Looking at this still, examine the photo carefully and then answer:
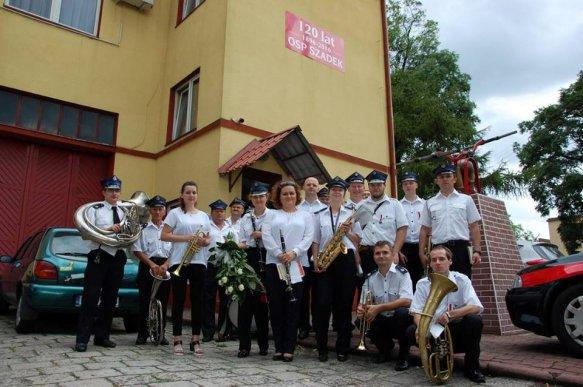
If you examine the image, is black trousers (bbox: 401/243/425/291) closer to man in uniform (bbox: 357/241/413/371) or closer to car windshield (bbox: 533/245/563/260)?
man in uniform (bbox: 357/241/413/371)

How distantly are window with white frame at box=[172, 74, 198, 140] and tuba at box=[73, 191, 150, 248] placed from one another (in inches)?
209

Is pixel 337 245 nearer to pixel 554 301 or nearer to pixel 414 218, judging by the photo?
pixel 414 218

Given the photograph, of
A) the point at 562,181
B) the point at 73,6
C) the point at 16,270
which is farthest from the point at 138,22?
the point at 562,181

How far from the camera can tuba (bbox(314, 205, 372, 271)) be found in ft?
17.1

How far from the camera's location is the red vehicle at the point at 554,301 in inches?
198

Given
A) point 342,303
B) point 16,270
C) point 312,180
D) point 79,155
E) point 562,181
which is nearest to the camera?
point 342,303

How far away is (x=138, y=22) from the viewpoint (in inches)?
498

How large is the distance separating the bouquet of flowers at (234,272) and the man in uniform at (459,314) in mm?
1862

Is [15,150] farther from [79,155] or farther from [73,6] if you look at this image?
[73,6]

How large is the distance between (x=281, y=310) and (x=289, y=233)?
A: 2.80 ft

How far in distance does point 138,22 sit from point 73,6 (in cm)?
159

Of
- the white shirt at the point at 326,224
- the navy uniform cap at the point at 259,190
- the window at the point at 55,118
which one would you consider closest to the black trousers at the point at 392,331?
the white shirt at the point at 326,224

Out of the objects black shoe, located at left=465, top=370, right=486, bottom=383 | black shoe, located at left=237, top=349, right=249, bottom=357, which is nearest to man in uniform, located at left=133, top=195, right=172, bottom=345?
black shoe, located at left=237, top=349, right=249, bottom=357

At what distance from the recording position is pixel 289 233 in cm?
526
